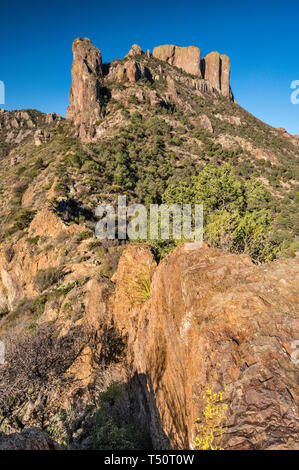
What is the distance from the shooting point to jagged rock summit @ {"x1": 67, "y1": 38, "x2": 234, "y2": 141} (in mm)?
49062

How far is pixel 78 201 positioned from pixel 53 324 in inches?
761

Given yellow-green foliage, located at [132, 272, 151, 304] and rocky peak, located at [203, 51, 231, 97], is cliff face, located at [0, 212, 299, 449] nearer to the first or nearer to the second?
yellow-green foliage, located at [132, 272, 151, 304]

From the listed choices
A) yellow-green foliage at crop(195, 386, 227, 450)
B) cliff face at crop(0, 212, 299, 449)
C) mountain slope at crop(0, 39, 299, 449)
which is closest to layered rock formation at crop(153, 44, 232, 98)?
mountain slope at crop(0, 39, 299, 449)

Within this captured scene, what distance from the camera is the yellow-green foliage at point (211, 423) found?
2.21 m

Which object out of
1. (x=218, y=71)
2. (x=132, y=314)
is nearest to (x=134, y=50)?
(x=218, y=71)

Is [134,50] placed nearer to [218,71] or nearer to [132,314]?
[218,71]

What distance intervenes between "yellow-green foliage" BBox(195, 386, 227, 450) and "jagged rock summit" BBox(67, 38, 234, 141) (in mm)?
50501

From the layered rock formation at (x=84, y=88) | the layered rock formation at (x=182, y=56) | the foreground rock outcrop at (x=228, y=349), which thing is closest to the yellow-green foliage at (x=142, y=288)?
the foreground rock outcrop at (x=228, y=349)

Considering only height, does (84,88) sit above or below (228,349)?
above

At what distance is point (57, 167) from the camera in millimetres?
35094

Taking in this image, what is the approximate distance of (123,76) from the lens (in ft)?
186

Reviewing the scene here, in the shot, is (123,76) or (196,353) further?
(123,76)

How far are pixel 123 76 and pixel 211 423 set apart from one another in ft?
226
